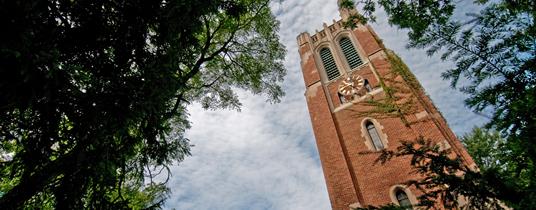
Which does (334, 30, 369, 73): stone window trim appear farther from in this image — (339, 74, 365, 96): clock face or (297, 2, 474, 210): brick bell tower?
(339, 74, 365, 96): clock face

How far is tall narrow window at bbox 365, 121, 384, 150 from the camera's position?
1415 centimetres

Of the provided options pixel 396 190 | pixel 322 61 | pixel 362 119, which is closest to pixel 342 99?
pixel 362 119

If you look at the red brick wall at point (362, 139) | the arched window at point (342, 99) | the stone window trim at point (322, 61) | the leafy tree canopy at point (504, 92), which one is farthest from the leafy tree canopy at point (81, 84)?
the stone window trim at point (322, 61)

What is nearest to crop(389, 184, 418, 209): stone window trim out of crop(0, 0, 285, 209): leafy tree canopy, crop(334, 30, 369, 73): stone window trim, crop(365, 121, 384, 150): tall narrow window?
crop(365, 121, 384, 150): tall narrow window

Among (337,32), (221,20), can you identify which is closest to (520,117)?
(221,20)

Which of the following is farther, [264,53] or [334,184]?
[334,184]

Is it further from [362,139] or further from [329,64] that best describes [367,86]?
[329,64]

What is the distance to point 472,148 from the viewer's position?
20953 mm

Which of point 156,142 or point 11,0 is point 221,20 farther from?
point 11,0

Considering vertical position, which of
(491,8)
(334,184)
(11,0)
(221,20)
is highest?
(221,20)

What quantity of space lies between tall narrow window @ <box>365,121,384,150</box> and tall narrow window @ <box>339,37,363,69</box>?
15.9ft

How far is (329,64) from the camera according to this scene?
19828 millimetres

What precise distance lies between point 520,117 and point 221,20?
26.8 feet

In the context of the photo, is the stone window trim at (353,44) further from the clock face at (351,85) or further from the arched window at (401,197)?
the arched window at (401,197)
